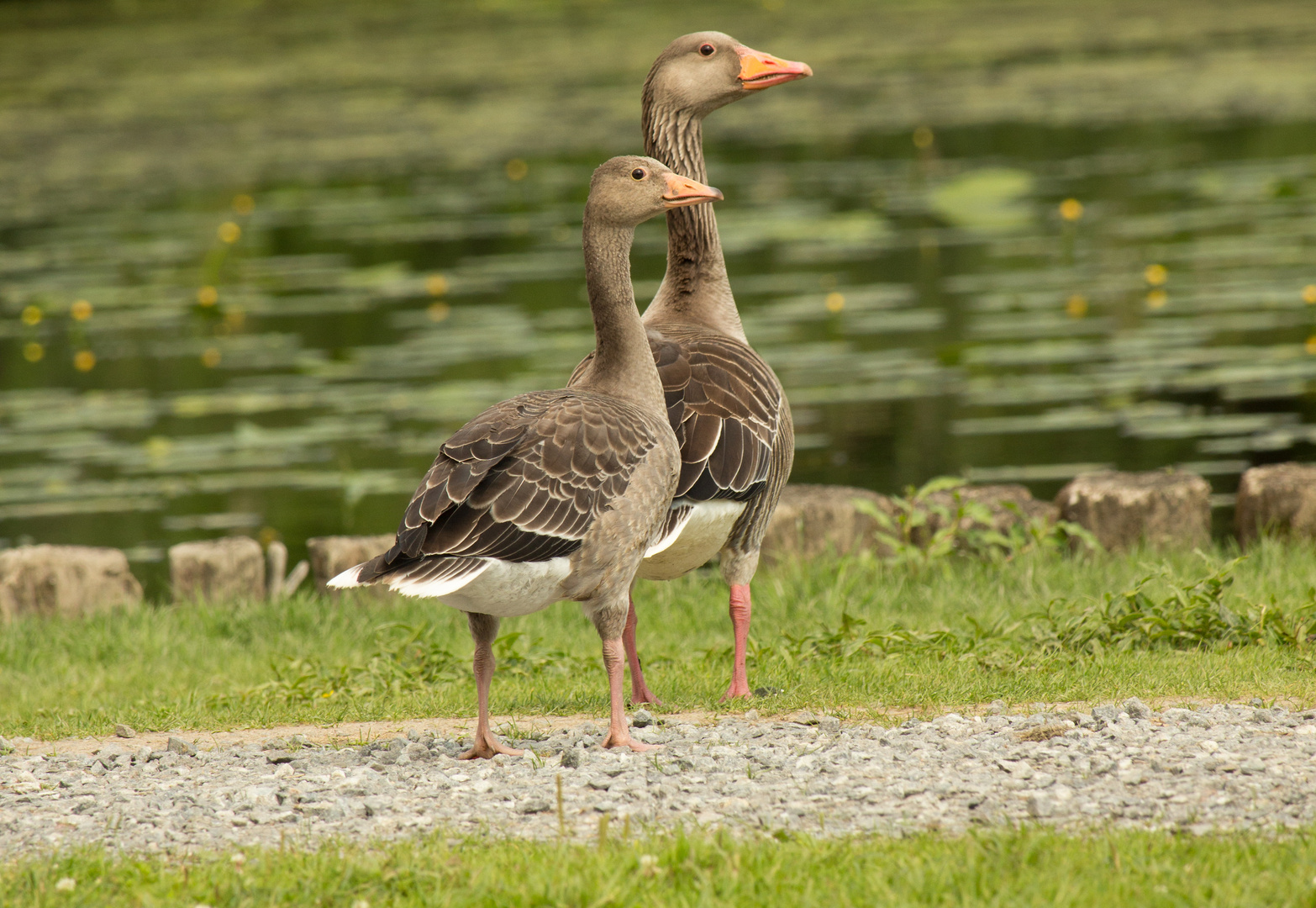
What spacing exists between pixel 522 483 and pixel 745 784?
Answer: 135cm

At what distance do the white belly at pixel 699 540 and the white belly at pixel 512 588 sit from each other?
1.18 m

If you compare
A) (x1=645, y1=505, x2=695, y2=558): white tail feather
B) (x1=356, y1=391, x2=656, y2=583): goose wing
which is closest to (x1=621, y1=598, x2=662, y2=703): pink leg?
(x1=645, y1=505, x2=695, y2=558): white tail feather

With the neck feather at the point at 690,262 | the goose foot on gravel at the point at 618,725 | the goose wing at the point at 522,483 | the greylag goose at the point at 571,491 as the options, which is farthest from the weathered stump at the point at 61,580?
the goose foot on gravel at the point at 618,725

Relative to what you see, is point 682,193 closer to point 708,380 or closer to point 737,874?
point 708,380

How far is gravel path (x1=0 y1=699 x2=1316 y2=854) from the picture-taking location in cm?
530

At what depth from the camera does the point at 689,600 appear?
9.95 metres

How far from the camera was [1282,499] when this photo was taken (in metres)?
10.2

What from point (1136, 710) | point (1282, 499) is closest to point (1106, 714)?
point (1136, 710)

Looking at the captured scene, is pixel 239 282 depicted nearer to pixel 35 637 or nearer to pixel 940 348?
pixel 940 348

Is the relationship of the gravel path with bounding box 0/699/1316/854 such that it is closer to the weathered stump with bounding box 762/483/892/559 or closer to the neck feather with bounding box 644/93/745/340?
the neck feather with bounding box 644/93/745/340

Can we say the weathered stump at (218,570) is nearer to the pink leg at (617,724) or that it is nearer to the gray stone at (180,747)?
the gray stone at (180,747)

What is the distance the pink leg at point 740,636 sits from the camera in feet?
24.2

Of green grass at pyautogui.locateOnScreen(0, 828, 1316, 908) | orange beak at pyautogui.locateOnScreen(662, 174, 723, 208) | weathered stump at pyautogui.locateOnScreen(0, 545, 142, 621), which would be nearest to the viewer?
green grass at pyautogui.locateOnScreen(0, 828, 1316, 908)

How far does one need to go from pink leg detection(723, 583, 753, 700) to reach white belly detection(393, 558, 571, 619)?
1415 mm
